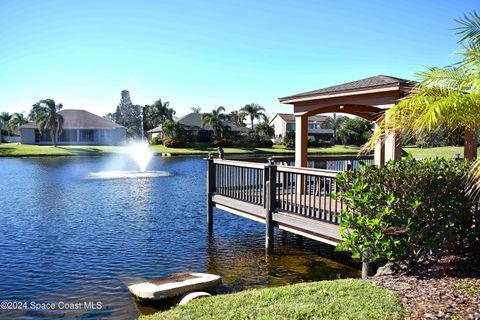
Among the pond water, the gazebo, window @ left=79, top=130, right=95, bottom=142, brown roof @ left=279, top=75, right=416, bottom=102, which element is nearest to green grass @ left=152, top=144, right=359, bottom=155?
window @ left=79, top=130, right=95, bottom=142

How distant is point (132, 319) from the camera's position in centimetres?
649

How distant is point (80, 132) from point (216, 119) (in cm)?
2286

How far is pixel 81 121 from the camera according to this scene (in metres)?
66.4

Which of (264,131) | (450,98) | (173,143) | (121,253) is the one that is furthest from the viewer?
(264,131)

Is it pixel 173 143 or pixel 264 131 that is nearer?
pixel 173 143

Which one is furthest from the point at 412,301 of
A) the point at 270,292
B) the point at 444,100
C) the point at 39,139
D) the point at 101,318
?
the point at 39,139

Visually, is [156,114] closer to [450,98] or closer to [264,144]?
[264,144]

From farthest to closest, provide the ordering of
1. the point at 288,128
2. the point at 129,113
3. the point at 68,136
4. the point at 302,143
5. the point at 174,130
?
A: the point at 129,113, the point at 288,128, the point at 68,136, the point at 174,130, the point at 302,143

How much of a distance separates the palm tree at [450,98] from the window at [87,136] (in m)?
66.0

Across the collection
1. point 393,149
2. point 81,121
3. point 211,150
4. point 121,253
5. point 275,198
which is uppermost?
point 81,121

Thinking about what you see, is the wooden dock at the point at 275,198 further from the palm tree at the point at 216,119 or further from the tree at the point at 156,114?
the tree at the point at 156,114

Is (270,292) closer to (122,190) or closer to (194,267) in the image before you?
(194,267)

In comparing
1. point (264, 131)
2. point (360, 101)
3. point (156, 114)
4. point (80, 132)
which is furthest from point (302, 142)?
point (156, 114)

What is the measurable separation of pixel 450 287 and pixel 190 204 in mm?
13102
